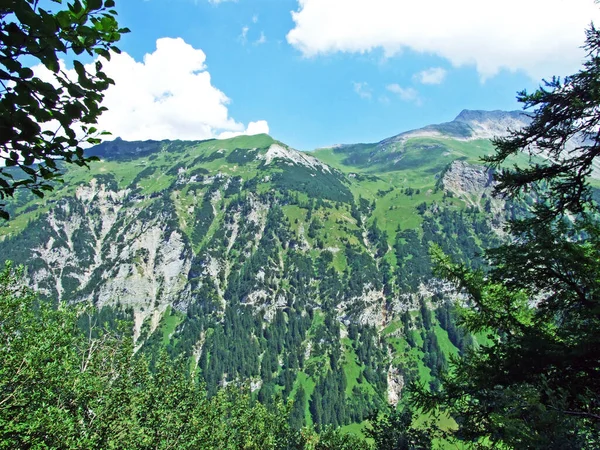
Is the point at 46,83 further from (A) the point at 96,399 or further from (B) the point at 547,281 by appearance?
(A) the point at 96,399

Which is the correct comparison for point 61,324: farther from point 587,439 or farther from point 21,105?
point 587,439

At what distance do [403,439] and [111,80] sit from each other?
14656mm

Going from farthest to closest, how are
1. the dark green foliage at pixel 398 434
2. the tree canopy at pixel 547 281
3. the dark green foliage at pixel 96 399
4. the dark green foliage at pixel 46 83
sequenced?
the dark green foliage at pixel 96 399 < the dark green foliage at pixel 398 434 < the tree canopy at pixel 547 281 < the dark green foliage at pixel 46 83

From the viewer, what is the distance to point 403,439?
1361 centimetres

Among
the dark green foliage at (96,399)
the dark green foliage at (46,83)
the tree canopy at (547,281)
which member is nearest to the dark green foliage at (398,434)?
the tree canopy at (547,281)

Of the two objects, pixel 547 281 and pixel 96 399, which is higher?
pixel 547 281

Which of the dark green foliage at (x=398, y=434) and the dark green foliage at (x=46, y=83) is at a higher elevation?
the dark green foliage at (x=46, y=83)

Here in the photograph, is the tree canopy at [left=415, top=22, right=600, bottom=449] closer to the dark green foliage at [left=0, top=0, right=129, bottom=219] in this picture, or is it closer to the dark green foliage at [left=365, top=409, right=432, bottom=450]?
the dark green foliage at [left=365, top=409, right=432, bottom=450]

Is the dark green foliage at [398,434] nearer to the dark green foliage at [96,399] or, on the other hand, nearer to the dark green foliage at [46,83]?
the dark green foliage at [96,399]

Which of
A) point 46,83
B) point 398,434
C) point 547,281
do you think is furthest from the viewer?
point 398,434

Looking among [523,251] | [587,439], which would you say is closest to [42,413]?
[587,439]

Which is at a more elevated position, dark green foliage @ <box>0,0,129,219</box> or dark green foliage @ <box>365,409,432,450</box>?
dark green foliage @ <box>0,0,129,219</box>

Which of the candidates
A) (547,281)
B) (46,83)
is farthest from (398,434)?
(46,83)

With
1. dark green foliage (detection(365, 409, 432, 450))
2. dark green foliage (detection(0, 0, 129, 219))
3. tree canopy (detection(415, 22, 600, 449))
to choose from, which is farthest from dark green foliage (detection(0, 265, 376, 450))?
dark green foliage (detection(0, 0, 129, 219))
